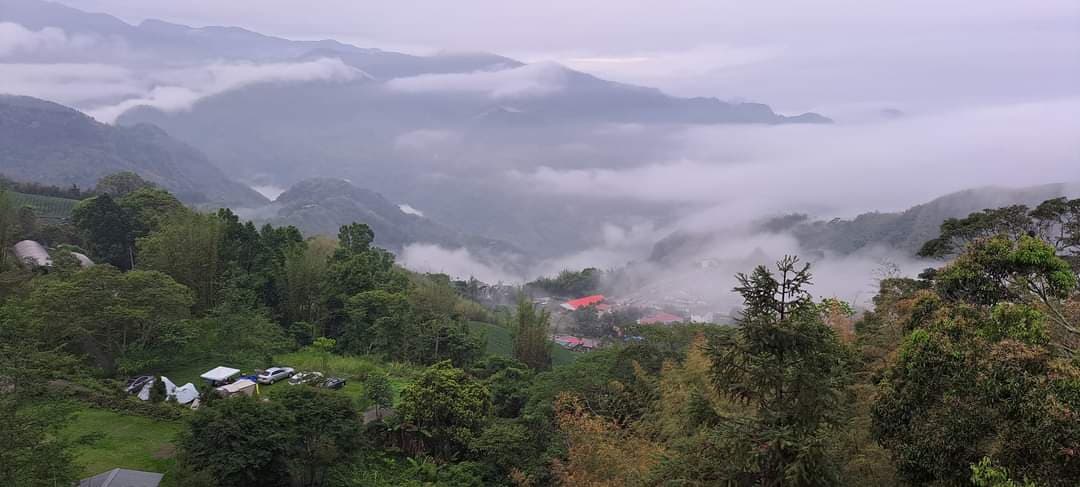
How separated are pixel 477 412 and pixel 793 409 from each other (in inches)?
482

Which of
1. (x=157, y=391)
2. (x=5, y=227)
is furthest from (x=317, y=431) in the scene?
(x=5, y=227)

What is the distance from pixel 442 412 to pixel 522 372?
6.03m

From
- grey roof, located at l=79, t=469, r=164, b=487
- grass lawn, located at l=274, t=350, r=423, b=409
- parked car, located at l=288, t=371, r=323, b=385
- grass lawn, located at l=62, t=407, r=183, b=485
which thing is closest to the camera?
grey roof, located at l=79, t=469, r=164, b=487

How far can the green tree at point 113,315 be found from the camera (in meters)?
19.1

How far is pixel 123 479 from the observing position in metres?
13.2

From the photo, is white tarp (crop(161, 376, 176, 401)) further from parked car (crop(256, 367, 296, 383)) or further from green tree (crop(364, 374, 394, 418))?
green tree (crop(364, 374, 394, 418))

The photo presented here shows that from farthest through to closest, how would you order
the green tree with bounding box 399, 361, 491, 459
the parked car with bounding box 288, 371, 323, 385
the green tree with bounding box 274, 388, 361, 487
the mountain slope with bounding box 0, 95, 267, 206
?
the mountain slope with bounding box 0, 95, 267, 206 → the parked car with bounding box 288, 371, 323, 385 → the green tree with bounding box 399, 361, 491, 459 → the green tree with bounding box 274, 388, 361, 487

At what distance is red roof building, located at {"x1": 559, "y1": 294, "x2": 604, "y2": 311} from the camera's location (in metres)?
58.6

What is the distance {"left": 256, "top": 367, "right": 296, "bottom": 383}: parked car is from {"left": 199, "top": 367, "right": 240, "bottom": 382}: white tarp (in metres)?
0.77

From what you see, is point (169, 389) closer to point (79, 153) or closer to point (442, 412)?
point (442, 412)

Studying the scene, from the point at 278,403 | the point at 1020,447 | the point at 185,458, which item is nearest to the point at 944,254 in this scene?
the point at 1020,447

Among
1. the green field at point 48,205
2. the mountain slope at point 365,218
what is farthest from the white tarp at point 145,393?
the mountain slope at point 365,218

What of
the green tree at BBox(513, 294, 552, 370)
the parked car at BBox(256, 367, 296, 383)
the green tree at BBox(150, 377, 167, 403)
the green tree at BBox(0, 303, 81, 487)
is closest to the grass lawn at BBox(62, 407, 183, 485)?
the green tree at BBox(150, 377, 167, 403)

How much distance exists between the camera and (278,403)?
48.3 feet
